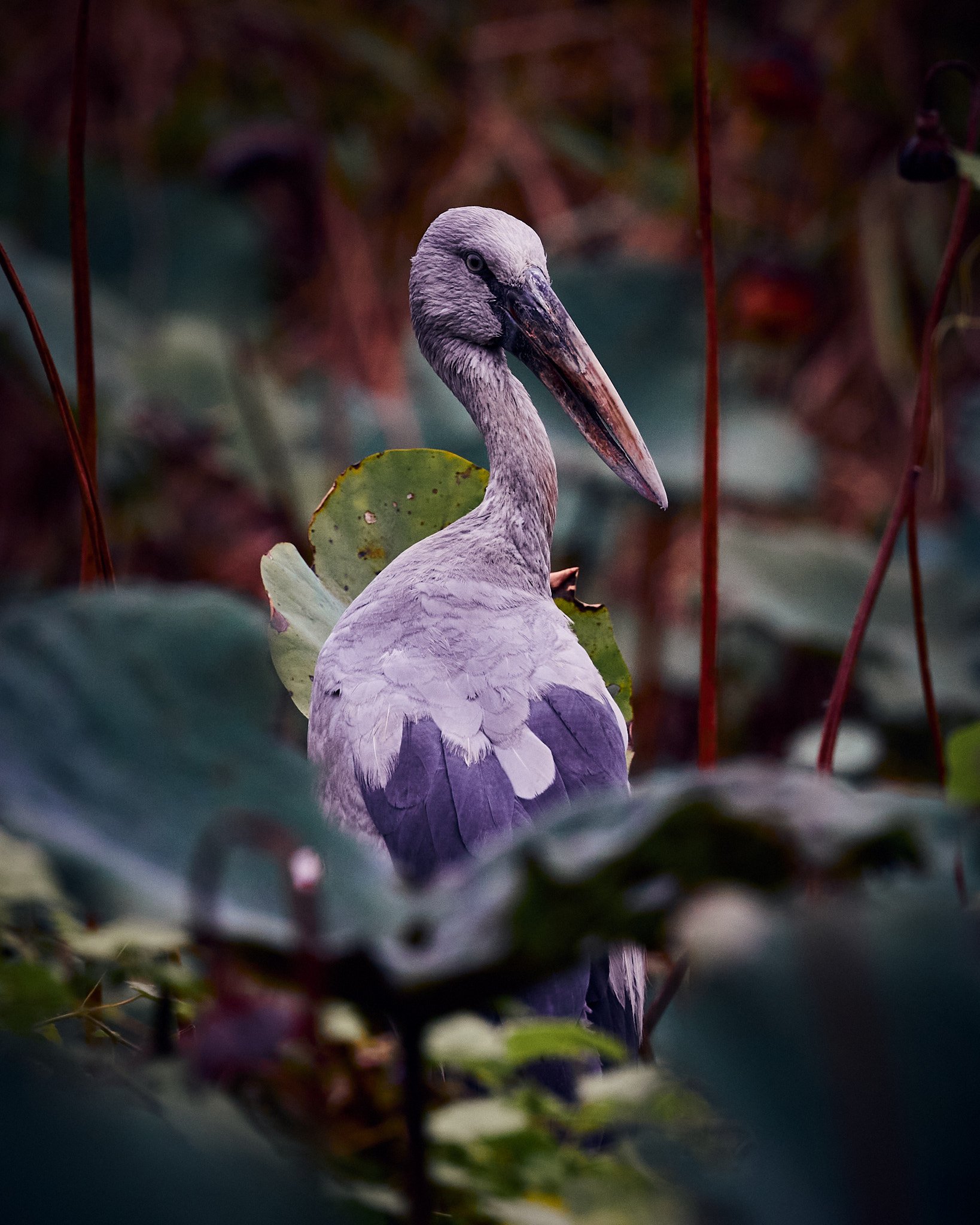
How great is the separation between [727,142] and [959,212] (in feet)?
8.53

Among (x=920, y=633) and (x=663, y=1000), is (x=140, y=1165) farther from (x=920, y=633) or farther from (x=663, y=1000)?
(x=920, y=633)

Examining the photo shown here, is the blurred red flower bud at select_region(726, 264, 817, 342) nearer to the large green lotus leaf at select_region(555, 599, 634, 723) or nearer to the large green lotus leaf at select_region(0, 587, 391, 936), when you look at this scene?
the large green lotus leaf at select_region(555, 599, 634, 723)

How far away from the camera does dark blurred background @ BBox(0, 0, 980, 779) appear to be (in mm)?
2334

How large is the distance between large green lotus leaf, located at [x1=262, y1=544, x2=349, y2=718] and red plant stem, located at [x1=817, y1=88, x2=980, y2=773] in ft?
1.27

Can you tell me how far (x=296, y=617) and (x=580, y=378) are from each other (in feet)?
0.94

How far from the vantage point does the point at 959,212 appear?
88 cm

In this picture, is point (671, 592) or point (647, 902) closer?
point (647, 902)

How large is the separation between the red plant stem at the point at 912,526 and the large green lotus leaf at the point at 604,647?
0.51 ft

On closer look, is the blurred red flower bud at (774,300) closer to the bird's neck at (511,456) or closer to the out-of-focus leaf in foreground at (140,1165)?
the bird's neck at (511,456)

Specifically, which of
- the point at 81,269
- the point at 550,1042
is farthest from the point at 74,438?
the point at 550,1042

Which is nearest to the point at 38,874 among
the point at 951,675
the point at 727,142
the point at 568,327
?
the point at 568,327

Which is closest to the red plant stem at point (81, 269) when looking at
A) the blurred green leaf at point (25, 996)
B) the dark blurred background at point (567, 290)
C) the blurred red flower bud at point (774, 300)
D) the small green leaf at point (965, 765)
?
Answer: the blurred green leaf at point (25, 996)

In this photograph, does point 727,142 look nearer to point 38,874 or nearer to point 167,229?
point 167,229

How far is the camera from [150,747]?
1.82 feet
